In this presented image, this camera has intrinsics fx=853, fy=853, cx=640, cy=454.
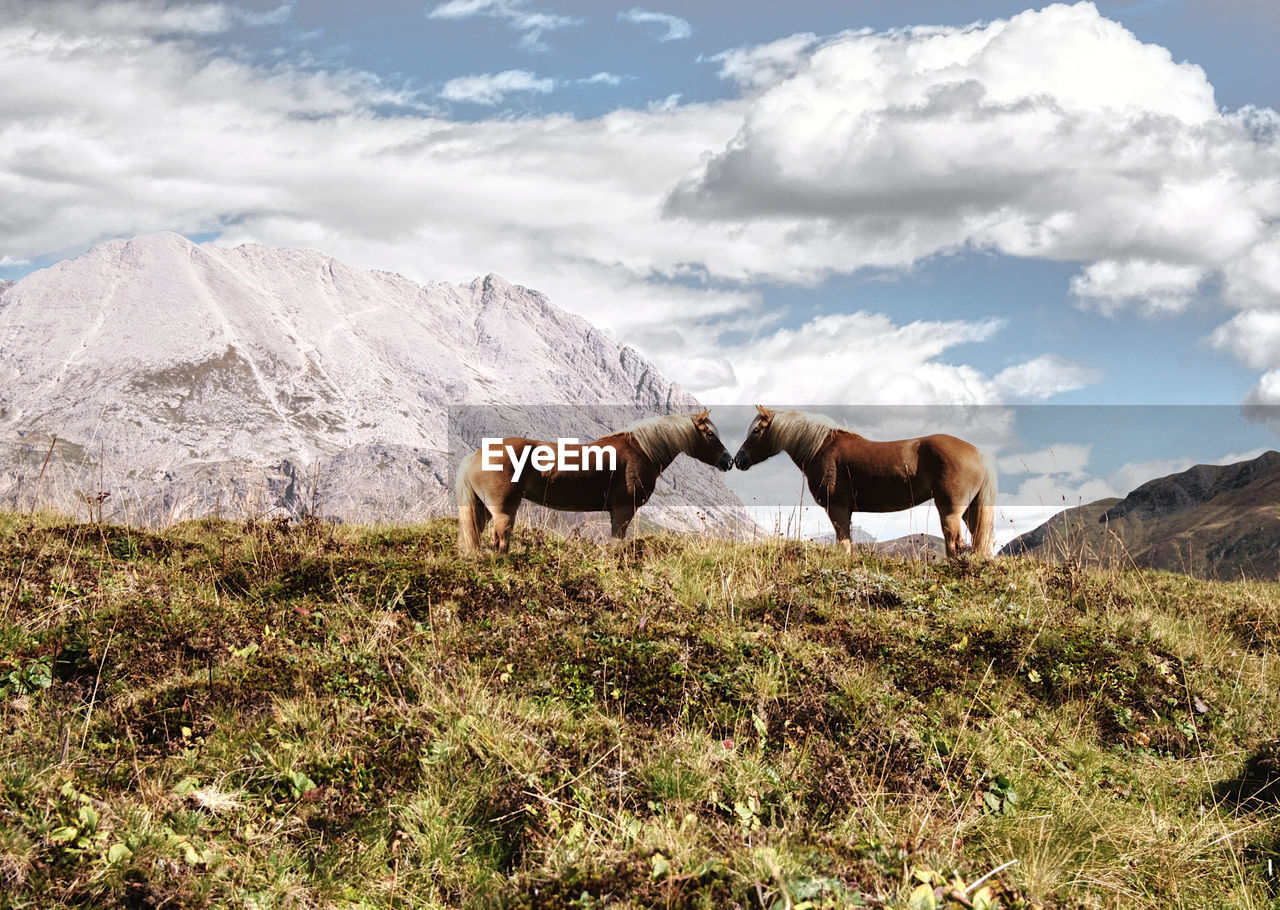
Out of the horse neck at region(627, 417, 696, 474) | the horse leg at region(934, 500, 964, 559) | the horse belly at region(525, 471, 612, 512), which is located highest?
the horse neck at region(627, 417, 696, 474)

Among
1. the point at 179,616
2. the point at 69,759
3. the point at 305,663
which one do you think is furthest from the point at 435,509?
the point at 69,759

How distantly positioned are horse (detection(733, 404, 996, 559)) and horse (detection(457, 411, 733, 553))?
1.92m

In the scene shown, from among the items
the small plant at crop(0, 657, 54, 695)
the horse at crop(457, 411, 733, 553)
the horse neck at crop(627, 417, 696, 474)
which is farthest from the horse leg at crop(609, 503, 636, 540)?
the small plant at crop(0, 657, 54, 695)

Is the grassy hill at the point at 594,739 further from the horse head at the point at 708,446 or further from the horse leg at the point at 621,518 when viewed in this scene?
the horse head at the point at 708,446

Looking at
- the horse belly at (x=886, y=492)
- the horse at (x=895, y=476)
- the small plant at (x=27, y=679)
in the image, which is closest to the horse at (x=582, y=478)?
the horse at (x=895, y=476)

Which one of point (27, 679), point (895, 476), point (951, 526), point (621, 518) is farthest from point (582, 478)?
point (27, 679)

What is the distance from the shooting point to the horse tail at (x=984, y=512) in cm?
1456

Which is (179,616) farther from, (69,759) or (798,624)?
(798,624)

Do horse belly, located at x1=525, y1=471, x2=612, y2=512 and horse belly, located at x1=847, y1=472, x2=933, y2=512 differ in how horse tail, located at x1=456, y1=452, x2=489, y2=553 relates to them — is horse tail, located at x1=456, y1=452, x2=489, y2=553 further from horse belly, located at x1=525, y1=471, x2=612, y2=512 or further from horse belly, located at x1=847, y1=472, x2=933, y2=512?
horse belly, located at x1=847, y1=472, x2=933, y2=512

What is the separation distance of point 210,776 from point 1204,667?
9.14 metres

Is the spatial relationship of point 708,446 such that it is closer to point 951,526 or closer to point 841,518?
point 841,518

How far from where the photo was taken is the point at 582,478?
45.7ft

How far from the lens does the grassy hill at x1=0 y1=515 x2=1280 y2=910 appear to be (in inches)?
175

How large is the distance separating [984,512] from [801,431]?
3.42 m
